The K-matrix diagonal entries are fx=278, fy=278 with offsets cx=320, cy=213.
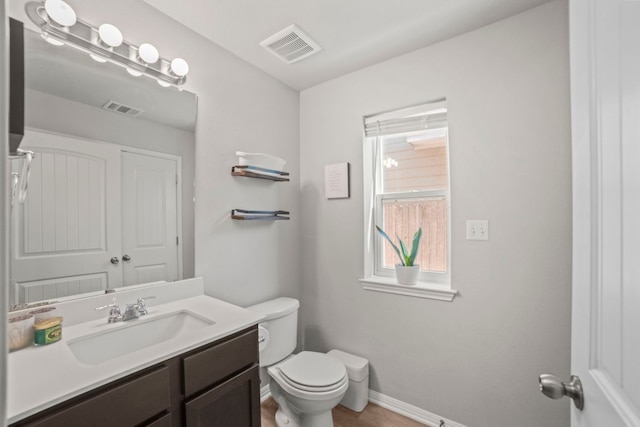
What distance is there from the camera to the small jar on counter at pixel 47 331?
99 centimetres

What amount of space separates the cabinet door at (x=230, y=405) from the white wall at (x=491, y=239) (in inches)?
38.8

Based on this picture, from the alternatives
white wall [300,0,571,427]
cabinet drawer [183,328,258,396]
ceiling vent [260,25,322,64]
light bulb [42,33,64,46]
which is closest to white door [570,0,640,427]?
white wall [300,0,571,427]

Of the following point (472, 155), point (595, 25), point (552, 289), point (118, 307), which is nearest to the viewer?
point (595, 25)

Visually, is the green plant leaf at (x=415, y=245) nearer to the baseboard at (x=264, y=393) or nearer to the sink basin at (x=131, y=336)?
the sink basin at (x=131, y=336)

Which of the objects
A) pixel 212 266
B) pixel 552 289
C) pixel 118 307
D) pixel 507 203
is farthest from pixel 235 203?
pixel 552 289

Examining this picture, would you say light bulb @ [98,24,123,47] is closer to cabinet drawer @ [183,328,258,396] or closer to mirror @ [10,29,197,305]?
mirror @ [10,29,197,305]

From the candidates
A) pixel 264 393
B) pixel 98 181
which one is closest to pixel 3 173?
pixel 98 181

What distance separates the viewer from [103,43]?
1271mm

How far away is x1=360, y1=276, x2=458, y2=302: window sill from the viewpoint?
1682mm

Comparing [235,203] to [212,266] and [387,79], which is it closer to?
[212,266]

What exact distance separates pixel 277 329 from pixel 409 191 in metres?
1.30

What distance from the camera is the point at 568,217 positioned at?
1362 millimetres

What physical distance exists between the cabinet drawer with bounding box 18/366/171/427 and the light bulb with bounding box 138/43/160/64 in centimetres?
142

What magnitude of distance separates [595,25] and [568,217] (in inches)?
46.3
